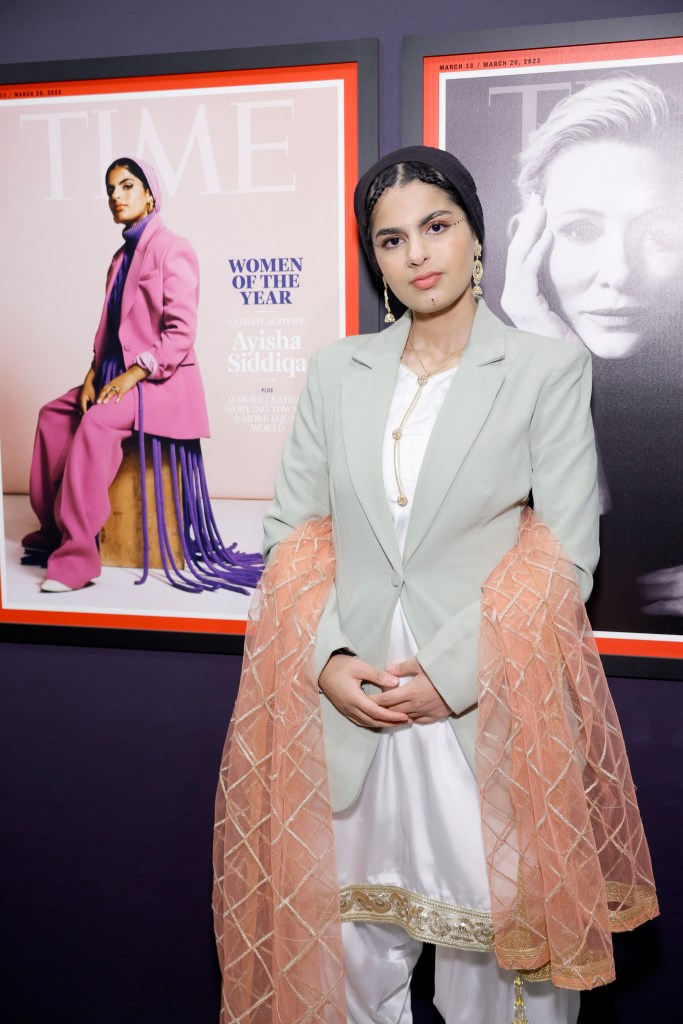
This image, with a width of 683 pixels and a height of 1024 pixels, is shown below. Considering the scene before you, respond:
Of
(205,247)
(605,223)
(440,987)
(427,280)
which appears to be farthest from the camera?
(205,247)

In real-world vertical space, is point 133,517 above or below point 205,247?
below

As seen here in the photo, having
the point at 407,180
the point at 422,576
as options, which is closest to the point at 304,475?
the point at 422,576

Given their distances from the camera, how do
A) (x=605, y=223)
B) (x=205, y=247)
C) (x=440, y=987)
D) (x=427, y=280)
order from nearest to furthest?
1. (x=427, y=280)
2. (x=440, y=987)
3. (x=605, y=223)
4. (x=205, y=247)

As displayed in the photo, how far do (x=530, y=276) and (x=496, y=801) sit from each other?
0.95 meters

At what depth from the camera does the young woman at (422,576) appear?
133 cm

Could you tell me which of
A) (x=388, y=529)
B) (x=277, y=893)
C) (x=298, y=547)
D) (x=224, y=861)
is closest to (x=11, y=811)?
(x=224, y=861)

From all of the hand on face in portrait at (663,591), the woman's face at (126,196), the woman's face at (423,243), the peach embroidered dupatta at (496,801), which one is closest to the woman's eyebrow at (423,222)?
the woman's face at (423,243)

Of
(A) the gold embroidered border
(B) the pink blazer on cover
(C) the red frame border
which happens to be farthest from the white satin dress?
(B) the pink blazer on cover

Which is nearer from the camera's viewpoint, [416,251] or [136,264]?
[416,251]

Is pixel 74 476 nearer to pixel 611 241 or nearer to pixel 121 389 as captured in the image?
pixel 121 389

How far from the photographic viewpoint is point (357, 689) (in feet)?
4.39

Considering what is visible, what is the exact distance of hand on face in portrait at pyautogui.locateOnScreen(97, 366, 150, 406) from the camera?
1.78 m

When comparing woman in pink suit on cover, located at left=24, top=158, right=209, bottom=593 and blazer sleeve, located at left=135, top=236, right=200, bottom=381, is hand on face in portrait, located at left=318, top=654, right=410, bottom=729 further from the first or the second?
blazer sleeve, located at left=135, top=236, right=200, bottom=381

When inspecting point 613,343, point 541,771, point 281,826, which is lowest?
point 281,826
